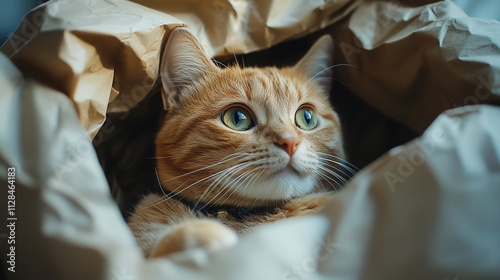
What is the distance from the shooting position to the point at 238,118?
52.2 inches

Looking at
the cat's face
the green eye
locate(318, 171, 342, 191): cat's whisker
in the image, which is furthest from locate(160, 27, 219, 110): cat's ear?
locate(318, 171, 342, 191): cat's whisker

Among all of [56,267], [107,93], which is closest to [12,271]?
[56,267]

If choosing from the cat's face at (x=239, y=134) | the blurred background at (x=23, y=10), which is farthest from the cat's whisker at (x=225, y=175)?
the blurred background at (x=23, y=10)

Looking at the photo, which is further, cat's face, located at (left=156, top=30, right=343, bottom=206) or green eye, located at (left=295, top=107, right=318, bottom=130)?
green eye, located at (left=295, top=107, right=318, bottom=130)

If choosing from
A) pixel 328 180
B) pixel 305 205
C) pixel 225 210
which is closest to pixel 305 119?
pixel 328 180

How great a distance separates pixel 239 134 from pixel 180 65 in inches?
17.4

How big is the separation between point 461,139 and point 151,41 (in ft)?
3.17

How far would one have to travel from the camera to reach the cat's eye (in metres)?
1.32

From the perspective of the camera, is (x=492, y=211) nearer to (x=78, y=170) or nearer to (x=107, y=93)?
(x=78, y=170)

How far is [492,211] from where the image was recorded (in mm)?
806

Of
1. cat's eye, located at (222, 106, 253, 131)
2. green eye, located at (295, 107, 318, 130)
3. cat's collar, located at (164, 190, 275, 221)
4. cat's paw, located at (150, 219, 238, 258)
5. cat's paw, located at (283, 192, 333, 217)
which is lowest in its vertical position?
cat's collar, located at (164, 190, 275, 221)

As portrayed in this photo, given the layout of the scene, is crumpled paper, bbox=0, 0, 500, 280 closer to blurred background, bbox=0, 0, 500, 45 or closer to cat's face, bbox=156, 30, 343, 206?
cat's face, bbox=156, 30, 343, 206

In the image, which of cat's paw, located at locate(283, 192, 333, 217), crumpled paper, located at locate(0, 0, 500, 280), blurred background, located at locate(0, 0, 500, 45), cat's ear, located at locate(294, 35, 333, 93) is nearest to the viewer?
crumpled paper, located at locate(0, 0, 500, 280)

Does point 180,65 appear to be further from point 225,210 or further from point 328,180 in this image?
point 328,180
